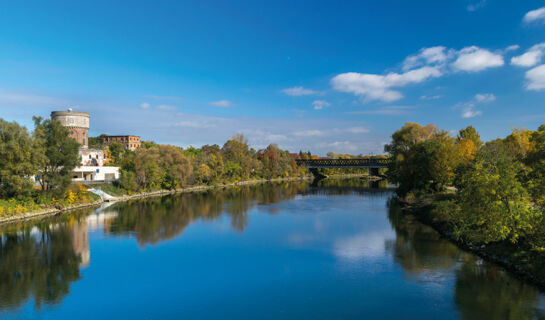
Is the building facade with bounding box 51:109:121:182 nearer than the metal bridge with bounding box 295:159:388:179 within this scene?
Yes

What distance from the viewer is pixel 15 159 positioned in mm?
39031

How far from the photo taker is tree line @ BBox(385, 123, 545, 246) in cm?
2069

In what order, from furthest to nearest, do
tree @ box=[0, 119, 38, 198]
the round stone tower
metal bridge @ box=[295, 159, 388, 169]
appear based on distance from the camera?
metal bridge @ box=[295, 159, 388, 169], the round stone tower, tree @ box=[0, 119, 38, 198]

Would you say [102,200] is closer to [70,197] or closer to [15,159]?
[70,197]

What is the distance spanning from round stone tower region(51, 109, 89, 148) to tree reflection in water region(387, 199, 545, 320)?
270 feet

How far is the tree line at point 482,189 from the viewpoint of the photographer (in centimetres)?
2069

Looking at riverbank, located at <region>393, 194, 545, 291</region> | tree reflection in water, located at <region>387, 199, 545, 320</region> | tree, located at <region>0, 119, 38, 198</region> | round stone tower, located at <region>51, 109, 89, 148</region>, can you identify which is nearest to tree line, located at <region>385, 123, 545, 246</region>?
riverbank, located at <region>393, 194, 545, 291</region>

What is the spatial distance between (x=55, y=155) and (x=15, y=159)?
482 centimetres

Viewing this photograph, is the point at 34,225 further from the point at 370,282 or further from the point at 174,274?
the point at 370,282

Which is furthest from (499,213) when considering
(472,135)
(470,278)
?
(472,135)

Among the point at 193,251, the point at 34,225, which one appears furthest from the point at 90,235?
the point at 193,251

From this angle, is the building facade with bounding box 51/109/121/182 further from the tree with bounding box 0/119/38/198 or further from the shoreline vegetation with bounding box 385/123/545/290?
the shoreline vegetation with bounding box 385/123/545/290

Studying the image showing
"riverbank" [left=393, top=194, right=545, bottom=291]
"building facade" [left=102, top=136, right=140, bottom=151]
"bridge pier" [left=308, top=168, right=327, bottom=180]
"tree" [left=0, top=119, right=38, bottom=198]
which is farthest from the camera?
"building facade" [left=102, top=136, right=140, bottom=151]

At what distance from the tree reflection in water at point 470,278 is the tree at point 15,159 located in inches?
1532
